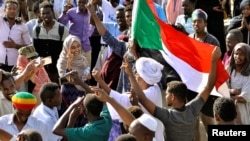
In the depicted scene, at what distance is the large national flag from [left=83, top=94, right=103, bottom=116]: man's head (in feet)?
3.97

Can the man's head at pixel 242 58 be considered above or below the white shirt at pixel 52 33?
above

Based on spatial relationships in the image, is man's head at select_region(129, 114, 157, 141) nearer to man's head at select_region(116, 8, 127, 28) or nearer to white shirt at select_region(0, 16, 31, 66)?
man's head at select_region(116, 8, 127, 28)

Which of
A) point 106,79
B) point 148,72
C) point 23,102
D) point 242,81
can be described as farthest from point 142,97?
point 106,79

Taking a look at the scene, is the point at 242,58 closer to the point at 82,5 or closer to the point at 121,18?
the point at 121,18

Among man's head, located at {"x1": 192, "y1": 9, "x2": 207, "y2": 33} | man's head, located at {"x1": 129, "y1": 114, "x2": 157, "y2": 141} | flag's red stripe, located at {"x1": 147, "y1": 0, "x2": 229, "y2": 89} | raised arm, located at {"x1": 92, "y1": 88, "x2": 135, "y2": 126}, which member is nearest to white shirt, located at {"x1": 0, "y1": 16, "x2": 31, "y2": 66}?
man's head, located at {"x1": 192, "y1": 9, "x2": 207, "y2": 33}

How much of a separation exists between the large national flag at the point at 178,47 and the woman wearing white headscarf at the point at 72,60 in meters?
1.31

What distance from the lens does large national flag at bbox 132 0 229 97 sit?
343 inches

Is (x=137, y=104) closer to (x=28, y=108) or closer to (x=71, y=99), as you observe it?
(x=28, y=108)

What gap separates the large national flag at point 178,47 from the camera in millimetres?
8703

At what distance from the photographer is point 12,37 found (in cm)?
1202

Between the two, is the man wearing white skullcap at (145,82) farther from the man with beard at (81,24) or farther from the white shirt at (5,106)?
the man with beard at (81,24)

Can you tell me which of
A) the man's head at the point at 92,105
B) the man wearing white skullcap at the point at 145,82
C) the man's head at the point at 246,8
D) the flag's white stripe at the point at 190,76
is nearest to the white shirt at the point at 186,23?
the man's head at the point at 246,8

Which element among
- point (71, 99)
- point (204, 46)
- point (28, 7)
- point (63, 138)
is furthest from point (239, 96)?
point (28, 7)

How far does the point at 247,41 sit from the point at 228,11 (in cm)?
411
